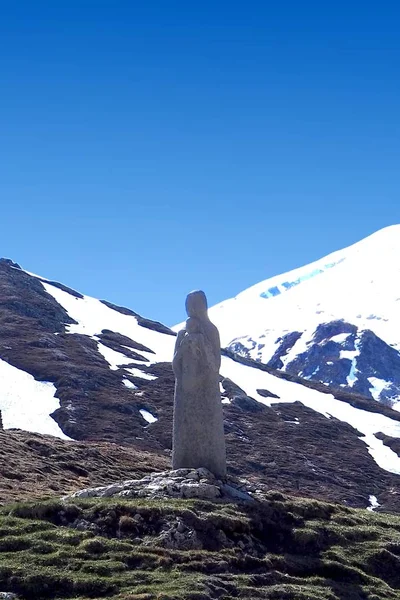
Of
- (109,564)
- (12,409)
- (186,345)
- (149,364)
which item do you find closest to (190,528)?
(109,564)

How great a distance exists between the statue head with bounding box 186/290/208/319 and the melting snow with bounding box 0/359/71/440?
4513cm

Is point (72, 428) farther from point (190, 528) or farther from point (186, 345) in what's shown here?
point (190, 528)

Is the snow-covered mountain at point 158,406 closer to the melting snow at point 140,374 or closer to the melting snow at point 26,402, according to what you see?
the melting snow at point 26,402

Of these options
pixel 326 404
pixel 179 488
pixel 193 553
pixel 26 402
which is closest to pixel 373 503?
pixel 26 402

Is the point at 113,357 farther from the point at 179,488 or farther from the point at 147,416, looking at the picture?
the point at 179,488

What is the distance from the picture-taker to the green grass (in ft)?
67.0

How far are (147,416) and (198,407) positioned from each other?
63.1 m

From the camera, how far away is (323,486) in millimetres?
78438

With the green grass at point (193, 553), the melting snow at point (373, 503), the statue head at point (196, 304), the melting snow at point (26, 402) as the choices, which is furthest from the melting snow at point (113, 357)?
the green grass at point (193, 553)

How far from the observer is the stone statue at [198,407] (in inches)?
1144

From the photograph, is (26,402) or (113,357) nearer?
(26,402)

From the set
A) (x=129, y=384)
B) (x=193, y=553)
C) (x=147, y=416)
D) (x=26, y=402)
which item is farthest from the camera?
(x=129, y=384)

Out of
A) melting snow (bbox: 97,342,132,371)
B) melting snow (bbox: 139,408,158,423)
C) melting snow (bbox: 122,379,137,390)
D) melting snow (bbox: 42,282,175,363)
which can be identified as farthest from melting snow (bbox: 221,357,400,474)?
melting snow (bbox: 139,408,158,423)

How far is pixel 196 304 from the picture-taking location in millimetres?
30844
